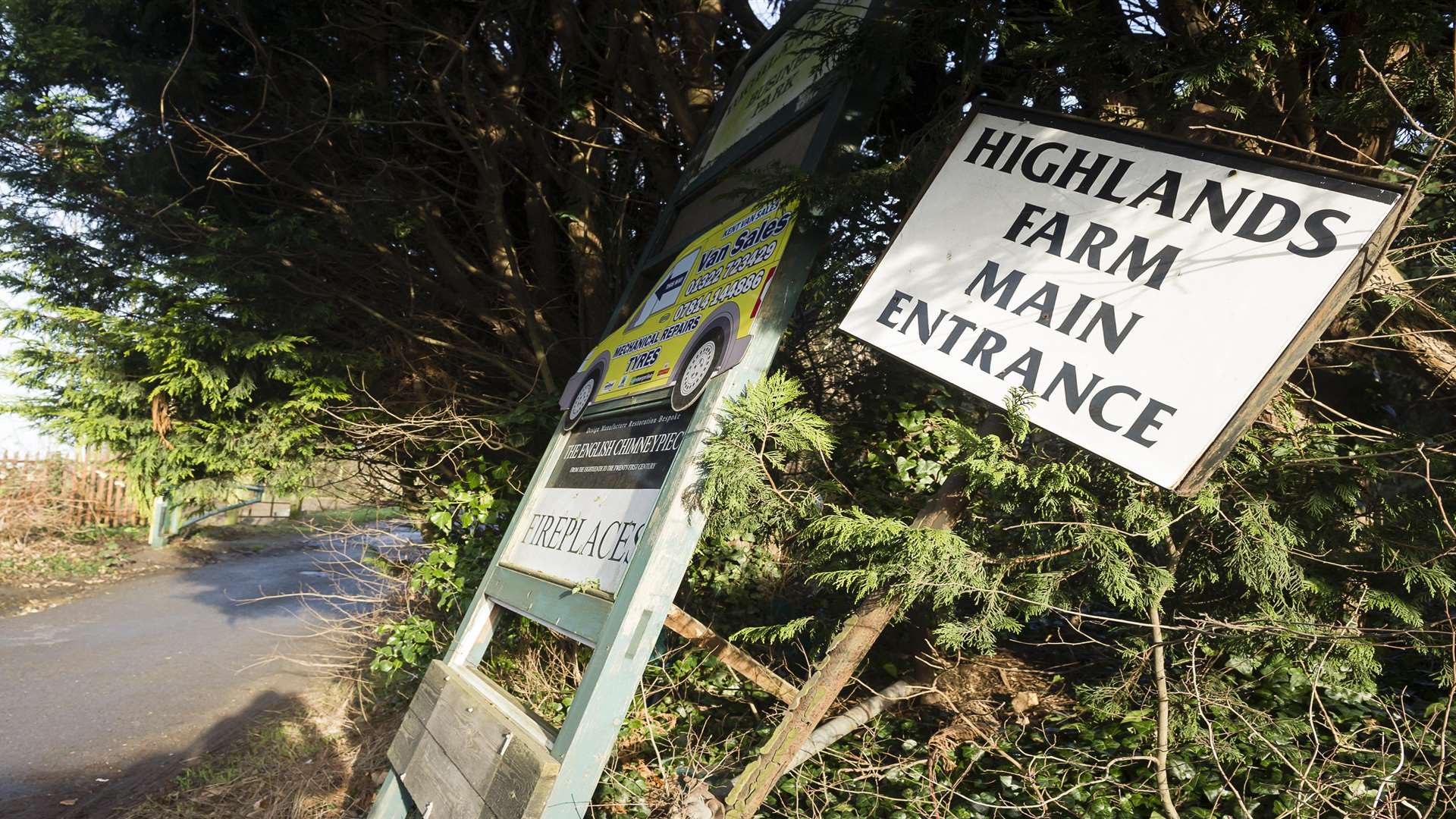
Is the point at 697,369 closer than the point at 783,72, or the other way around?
the point at 697,369

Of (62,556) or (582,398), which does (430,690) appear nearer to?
(582,398)

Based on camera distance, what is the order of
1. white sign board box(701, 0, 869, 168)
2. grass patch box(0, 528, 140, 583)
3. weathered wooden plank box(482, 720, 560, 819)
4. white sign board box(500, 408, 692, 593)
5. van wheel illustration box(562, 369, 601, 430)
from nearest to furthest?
1. weathered wooden plank box(482, 720, 560, 819)
2. white sign board box(500, 408, 692, 593)
3. white sign board box(701, 0, 869, 168)
4. van wheel illustration box(562, 369, 601, 430)
5. grass patch box(0, 528, 140, 583)

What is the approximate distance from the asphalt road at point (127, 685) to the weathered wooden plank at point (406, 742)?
2.53 m

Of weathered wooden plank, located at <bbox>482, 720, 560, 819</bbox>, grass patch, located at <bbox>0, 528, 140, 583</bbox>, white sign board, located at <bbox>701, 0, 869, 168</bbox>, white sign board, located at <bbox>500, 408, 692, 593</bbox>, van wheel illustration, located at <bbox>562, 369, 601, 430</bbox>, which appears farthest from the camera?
grass patch, located at <bbox>0, 528, 140, 583</bbox>

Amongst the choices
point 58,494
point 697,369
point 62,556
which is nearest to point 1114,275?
point 697,369

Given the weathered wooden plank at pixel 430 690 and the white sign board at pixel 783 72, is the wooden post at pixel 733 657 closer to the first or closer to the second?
the weathered wooden plank at pixel 430 690

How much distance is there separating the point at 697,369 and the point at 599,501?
669mm

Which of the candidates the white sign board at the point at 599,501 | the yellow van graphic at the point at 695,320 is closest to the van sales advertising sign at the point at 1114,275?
the yellow van graphic at the point at 695,320

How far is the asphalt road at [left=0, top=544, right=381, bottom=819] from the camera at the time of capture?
19.5 ft

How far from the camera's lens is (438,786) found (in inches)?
123

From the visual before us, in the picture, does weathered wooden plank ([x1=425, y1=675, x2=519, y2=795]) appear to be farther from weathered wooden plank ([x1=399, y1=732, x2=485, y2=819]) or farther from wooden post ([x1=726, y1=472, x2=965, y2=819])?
wooden post ([x1=726, y1=472, x2=965, y2=819])

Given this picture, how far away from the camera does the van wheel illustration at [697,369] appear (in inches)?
117

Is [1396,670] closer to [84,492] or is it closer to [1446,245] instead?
[1446,245]

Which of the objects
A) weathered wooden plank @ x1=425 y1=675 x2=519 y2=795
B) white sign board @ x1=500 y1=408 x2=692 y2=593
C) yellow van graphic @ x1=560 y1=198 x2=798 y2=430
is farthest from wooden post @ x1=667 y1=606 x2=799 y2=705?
yellow van graphic @ x1=560 y1=198 x2=798 y2=430
